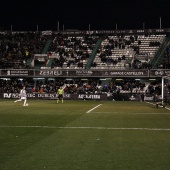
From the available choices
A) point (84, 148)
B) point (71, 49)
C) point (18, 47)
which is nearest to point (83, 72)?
point (71, 49)

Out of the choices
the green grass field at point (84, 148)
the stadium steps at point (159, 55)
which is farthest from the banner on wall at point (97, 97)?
the green grass field at point (84, 148)

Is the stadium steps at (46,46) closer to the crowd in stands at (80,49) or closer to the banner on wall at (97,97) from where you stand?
the crowd in stands at (80,49)

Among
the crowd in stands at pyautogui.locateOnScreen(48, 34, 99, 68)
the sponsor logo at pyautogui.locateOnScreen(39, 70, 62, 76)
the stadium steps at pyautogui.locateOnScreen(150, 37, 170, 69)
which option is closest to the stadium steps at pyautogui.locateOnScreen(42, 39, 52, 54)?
the crowd in stands at pyautogui.locateOnScreen(48, 34, 99, 68)

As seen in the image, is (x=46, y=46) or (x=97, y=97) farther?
(x=46, y=46)

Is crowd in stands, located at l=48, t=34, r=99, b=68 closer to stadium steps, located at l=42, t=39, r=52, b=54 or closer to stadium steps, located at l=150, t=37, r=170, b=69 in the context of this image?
stadium steps, located at l=42, t=39, r=52, b=54

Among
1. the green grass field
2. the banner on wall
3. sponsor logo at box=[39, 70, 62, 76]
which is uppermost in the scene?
sponsor logo at box=[39, 70, 62, 76]

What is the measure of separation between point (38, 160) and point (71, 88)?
144 feet

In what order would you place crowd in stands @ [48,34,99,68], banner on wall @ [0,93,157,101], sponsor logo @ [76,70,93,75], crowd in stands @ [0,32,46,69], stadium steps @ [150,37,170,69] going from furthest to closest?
crowd in stands @ [0,32,46,69], crowd in stands @ [48,34,99,68], stadium steps @ [150,37,170,69], sponsor logo @ [76,70,93,75], banner on wall @ [0,93,157,101]

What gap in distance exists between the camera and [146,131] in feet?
44.4

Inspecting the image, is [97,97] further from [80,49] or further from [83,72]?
[80,49]

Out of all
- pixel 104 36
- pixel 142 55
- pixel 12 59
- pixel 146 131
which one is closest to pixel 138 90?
A: pixel 142 55

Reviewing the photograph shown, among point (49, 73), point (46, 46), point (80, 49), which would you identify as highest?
point (46, 46)

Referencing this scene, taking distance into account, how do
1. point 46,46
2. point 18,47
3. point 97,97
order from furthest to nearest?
point 46,46
point 18,47
point 97,97

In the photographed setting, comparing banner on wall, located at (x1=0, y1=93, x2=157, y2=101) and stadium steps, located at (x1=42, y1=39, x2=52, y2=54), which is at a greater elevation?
stadium steps, located at (x1=42, y1=39, x2=52, y2=54)
